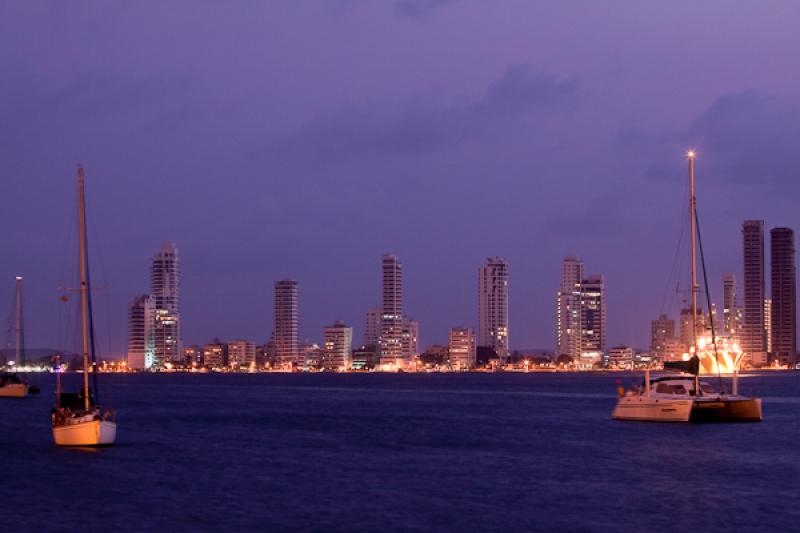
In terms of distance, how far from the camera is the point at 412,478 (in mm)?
48500

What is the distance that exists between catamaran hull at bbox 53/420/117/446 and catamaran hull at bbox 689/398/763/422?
111ft

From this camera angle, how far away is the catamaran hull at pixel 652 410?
71062 mm

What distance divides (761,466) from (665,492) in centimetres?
1073

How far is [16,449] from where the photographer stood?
62375 mm

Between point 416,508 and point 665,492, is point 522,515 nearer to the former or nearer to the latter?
point 416,508

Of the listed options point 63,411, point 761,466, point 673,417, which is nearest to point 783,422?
point 673,417

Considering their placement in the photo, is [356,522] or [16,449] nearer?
[356,522]

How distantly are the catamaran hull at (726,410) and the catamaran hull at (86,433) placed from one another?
33.8 m

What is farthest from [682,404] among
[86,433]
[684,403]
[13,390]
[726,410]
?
[13,390]

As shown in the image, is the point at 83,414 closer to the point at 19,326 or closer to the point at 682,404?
the point at 682,404

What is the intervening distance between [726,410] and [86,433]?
38331mm

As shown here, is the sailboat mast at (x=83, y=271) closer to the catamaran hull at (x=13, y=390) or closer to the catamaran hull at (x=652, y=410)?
the catamaran hull at (x=652, y=410)

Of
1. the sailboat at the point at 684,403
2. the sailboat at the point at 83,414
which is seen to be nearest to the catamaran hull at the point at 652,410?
the sailboat at the point at 684,403

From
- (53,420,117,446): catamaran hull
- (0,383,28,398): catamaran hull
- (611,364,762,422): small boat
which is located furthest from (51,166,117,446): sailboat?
(0,383,28,398): catamaran hull
